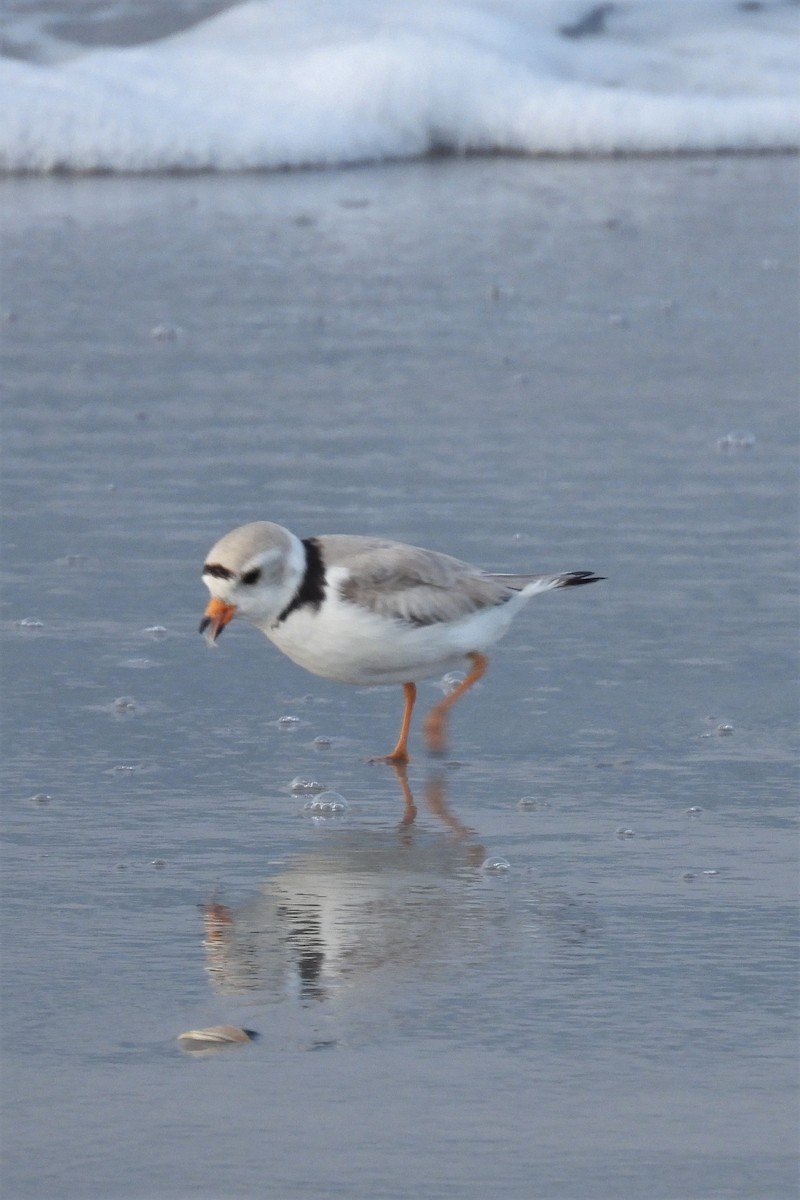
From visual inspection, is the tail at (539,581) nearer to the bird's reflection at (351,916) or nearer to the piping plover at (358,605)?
the piping plover at (358,605)

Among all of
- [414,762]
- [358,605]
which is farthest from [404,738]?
[358,605]

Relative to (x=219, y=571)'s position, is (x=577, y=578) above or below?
below

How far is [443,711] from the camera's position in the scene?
4695 mm

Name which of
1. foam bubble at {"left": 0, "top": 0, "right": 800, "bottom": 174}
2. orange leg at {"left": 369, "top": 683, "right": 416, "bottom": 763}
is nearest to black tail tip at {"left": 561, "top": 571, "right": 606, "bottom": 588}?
orange leg at {"left": 369, "top": 683, "right": 416, "bottom": 763}

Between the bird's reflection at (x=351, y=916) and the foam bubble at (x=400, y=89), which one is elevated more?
the foam bubble at (x=400, y=89)

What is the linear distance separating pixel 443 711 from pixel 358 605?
0.42 m

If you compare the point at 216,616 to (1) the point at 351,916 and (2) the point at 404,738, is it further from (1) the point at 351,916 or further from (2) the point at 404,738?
(1) the point at 351,916

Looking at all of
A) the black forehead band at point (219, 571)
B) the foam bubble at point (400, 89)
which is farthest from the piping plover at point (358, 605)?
the foam bubble at point (400, 89)

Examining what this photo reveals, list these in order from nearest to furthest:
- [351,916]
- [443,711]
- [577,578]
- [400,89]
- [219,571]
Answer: [351,916], [219,571], [443,711], [577,578], [400,89]

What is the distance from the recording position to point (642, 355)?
8391mm

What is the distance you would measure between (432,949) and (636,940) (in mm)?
340

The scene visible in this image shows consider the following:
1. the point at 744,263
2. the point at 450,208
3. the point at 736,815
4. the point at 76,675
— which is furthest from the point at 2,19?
the point at 736,815

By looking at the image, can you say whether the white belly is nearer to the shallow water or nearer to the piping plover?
the piping plover

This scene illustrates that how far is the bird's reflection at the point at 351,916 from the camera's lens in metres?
3.26
